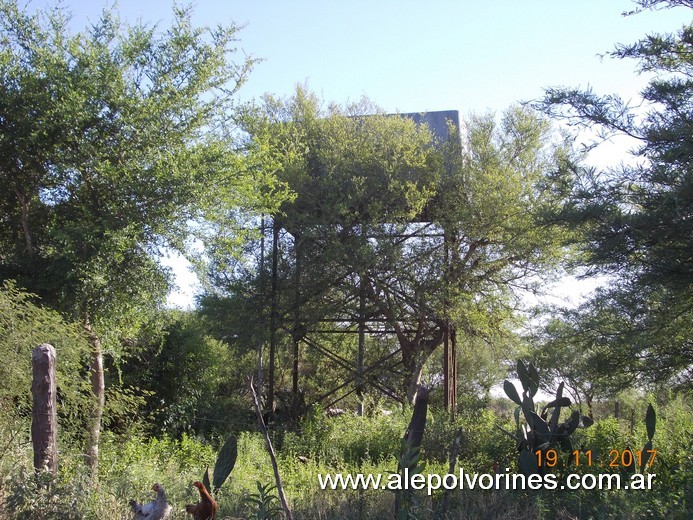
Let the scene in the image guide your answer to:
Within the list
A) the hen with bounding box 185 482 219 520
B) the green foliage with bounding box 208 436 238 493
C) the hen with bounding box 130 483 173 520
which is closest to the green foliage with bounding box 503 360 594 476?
the green foliage with bounding box 208 436 238 493

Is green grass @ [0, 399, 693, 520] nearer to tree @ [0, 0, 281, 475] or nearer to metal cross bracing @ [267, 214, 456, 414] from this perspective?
tree @ [0, 0, 281, 475]

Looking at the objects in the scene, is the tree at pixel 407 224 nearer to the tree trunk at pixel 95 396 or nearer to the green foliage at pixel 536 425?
the tree trunk at pixel 95 396

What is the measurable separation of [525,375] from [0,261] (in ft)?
27.1

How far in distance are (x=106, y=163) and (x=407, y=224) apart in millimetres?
9198

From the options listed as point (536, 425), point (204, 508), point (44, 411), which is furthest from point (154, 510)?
point (536, 425)

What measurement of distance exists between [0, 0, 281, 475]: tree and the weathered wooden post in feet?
11.6

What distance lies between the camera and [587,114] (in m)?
8.40

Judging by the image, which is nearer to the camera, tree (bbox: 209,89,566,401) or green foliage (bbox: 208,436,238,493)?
green foliage (bbox: 208,436,238,493)

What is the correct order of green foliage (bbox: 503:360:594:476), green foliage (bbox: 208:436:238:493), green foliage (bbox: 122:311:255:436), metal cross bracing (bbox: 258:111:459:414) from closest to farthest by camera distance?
1. green foliage (bbox: 208:436:238:493)
2. green foliage (bbox: 503:360:594:476)
3. green foliage (bbox: 122:311:255:436)
4. metal cross bracing (bbox: 258:111:459:414)

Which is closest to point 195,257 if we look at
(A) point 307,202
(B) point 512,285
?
(A) point 307,202

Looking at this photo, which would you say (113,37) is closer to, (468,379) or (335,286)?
(335,286)

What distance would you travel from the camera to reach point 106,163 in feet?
34.2

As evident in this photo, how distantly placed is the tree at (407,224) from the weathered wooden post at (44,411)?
1052 cm

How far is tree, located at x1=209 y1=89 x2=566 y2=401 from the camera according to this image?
17.5 m
